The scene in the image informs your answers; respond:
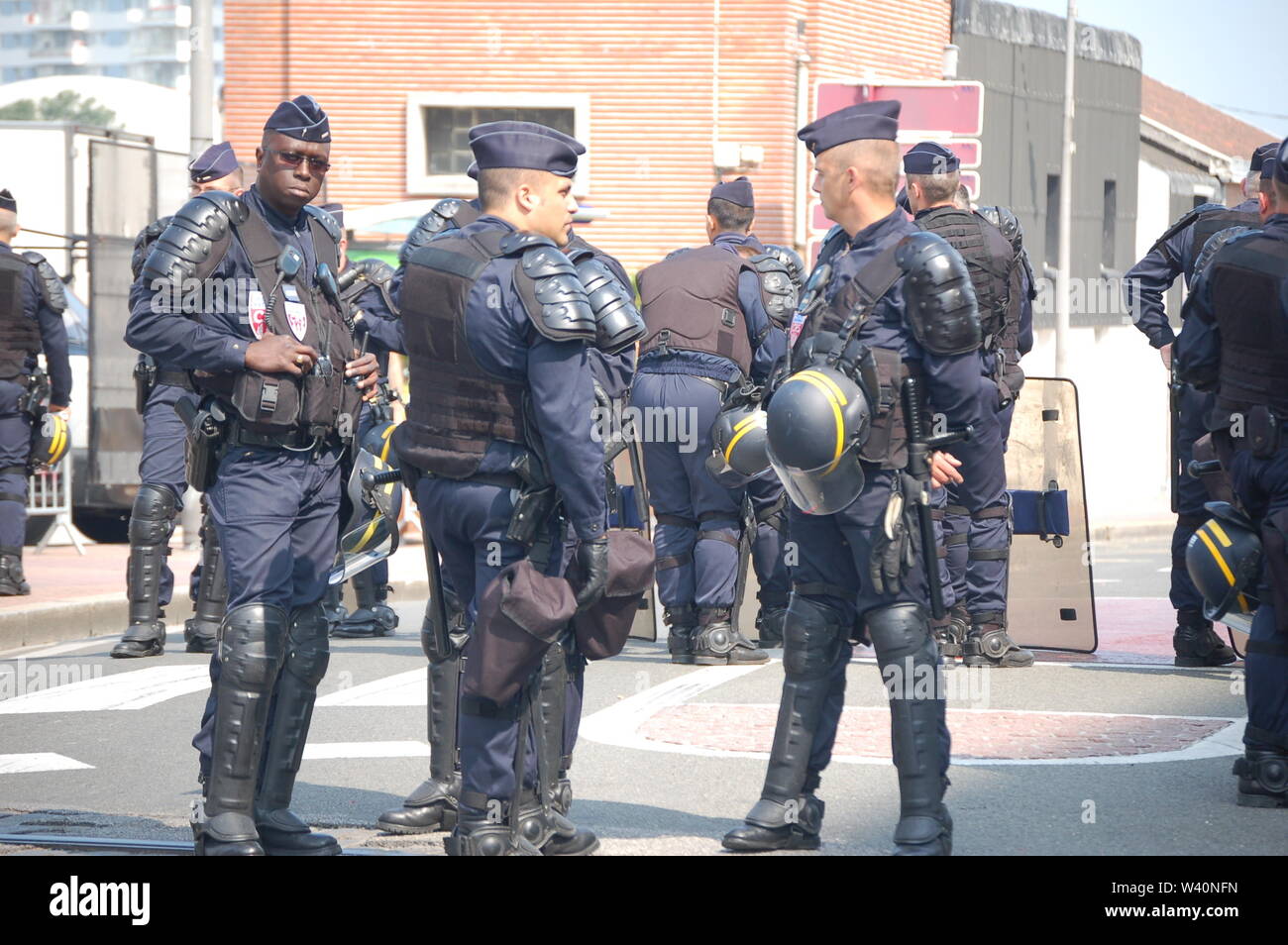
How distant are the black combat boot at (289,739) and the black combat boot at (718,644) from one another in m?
4.11

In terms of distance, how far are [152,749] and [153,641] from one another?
245 cm

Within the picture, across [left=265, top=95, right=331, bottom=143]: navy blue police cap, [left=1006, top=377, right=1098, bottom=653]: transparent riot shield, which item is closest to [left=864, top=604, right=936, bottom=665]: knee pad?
[left=265, top=95, right=331, bottom=143]: navy blue police cap

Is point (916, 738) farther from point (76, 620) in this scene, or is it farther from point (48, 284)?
point (48, 284)

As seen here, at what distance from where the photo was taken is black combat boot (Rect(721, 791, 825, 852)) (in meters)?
5.69

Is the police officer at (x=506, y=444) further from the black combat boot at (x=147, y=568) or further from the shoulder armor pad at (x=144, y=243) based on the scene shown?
the black combat boot at (x=147, y=568)

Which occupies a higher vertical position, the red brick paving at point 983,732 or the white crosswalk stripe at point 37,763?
the red brick paving at point 983,732

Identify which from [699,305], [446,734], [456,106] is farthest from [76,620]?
[456,106]

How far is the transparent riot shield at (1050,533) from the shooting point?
10016mm

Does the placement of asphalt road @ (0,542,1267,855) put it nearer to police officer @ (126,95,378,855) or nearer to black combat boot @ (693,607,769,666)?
black combat boot @ (693,607,769,666)

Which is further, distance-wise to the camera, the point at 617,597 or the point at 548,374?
the point at 617,597

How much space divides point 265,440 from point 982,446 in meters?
4.32

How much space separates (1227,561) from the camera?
6.54m

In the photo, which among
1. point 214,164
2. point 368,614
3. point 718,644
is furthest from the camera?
point 368,614

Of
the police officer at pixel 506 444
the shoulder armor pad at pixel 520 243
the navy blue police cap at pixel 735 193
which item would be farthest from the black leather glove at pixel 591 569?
the navy blue police cap at pixel 735 193
